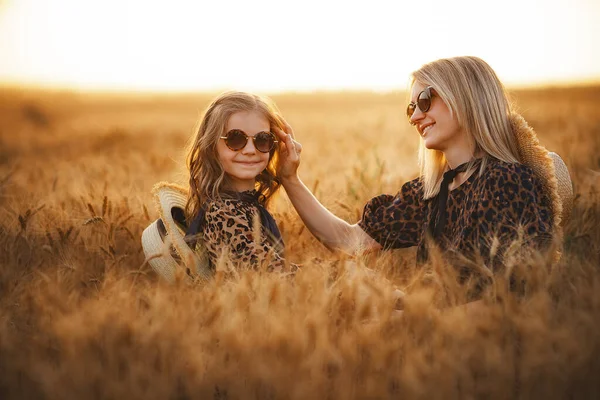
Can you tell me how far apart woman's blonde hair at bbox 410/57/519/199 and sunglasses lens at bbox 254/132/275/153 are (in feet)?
2.56

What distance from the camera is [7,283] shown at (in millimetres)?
2805

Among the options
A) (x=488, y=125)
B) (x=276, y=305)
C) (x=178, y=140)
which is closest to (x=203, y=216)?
(x=276, y=305)

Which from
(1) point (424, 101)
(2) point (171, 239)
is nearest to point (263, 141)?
(2) point (171, 239)

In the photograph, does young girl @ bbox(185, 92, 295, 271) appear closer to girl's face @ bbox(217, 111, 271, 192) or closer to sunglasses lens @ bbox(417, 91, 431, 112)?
girl's face @ bbox(217, 111, 271, 192)

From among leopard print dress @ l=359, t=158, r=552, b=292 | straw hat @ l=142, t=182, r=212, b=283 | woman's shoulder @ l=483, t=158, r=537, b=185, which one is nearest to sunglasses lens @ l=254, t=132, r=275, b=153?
straw hat @ l=142, t=182, r=212, b=283

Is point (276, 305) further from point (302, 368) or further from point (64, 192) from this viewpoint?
point (64, 192)

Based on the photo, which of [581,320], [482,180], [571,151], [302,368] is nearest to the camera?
[302,368]

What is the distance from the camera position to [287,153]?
3.12m

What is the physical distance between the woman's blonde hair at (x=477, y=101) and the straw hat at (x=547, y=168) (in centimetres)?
4

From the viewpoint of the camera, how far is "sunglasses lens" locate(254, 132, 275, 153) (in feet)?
9.33

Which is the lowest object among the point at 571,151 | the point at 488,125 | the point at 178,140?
the point at 178,140

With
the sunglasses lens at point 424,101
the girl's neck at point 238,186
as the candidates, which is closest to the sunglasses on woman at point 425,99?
the sunglasses lens at point 424,101

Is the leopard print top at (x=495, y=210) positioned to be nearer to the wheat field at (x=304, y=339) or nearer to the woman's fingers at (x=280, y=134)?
the wheat field at (x=304, y=339)

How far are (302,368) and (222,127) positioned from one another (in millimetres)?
1401
